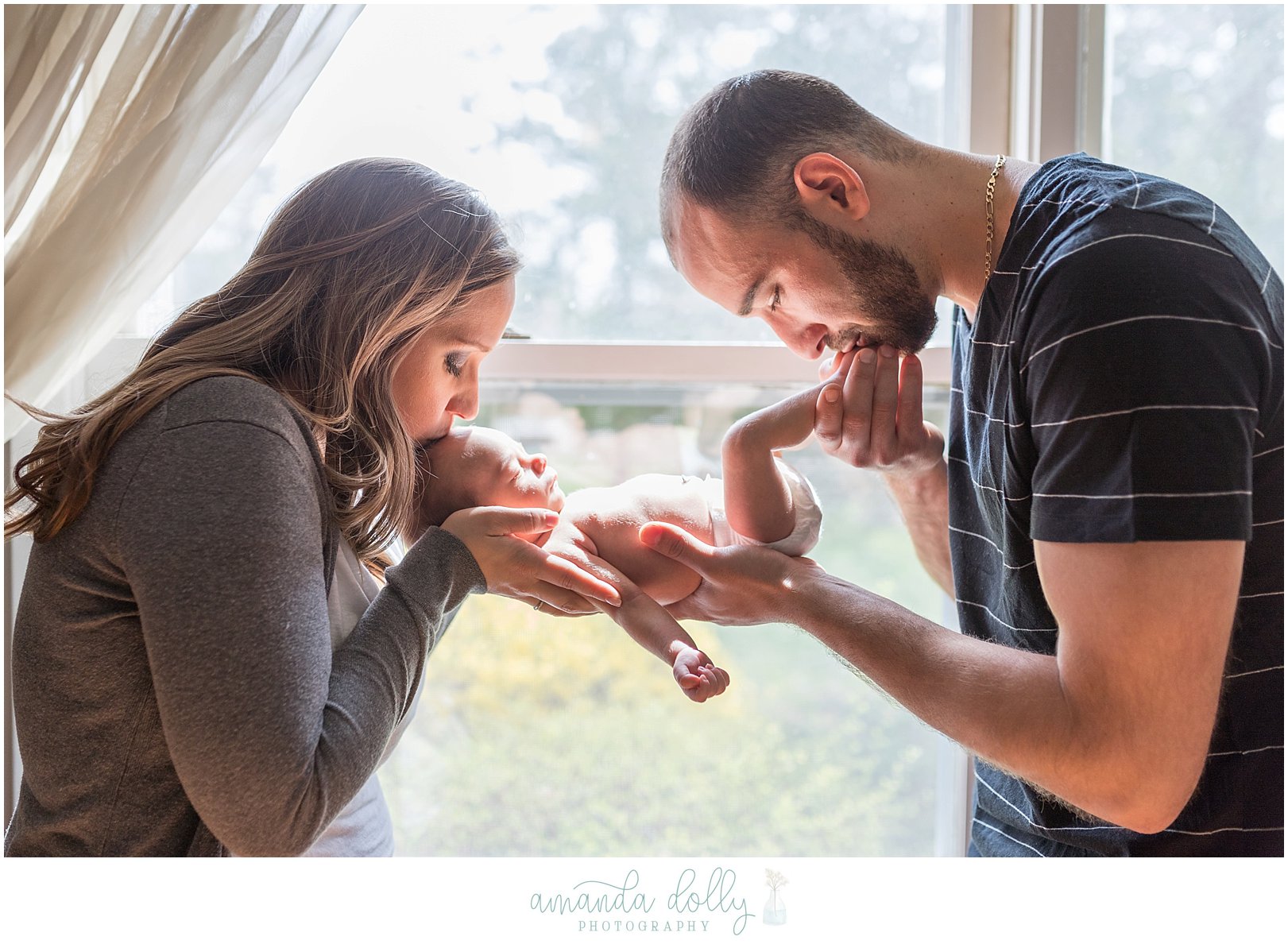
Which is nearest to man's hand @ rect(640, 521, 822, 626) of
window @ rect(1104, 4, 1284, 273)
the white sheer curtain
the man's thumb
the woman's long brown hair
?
the man's thumb

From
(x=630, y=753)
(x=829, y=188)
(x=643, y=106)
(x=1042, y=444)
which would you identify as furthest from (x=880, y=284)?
(x=630, y=753)

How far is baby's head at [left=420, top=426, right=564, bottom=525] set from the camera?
146 centimetres

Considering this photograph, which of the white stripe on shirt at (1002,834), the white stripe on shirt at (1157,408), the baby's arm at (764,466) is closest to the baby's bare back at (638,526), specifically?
the baby's arm at (764,466)

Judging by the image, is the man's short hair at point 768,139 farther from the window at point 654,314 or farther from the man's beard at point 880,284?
the window at point 654,314

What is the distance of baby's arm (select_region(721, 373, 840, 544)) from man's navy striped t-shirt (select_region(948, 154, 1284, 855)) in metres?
0.27

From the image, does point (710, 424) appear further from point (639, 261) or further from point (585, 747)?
point (585, 747)

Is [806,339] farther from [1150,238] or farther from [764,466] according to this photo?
[1150,238]

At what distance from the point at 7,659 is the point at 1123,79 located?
2.51 m

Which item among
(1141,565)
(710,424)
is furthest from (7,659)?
(1141,565)

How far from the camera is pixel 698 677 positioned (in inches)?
47.5

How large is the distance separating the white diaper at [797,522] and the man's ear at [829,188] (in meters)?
0.43

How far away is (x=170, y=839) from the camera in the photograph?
1.02m

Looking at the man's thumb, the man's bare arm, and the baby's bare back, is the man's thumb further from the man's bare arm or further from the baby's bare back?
the man's bare arm
